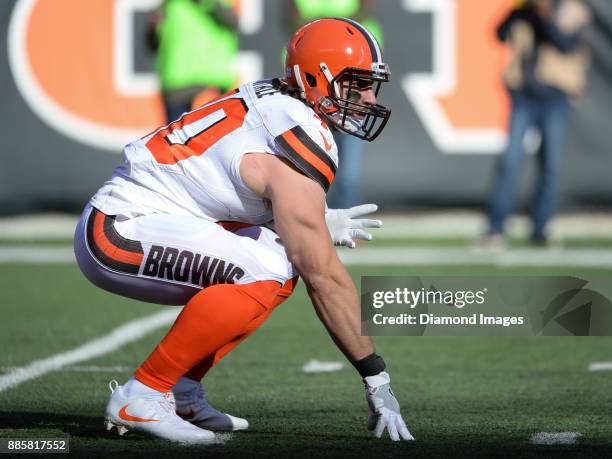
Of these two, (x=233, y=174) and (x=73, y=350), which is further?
(x=73, y=350)

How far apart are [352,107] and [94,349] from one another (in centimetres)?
213

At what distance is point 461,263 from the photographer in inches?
321

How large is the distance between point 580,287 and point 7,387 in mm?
2170

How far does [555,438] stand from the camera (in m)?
3.82

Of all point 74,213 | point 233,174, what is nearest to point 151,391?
point 233,174

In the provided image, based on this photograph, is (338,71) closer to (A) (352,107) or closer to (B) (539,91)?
(A) (352,107)

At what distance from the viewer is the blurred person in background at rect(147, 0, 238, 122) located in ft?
30.5

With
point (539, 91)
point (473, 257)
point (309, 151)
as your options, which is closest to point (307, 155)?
point (309, 151)

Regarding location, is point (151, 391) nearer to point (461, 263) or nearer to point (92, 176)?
point (461, 263)

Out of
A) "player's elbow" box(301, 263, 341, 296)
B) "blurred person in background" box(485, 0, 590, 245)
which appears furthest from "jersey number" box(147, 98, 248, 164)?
"blurred person in background" box(485, 0, 590, 245)

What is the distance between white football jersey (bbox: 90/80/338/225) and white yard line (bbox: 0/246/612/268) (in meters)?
4.23

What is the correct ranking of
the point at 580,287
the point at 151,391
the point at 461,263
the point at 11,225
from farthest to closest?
1. the point at 11,225
2. the point at 461,263
3. the point at 580,287
4. the point at 151,391

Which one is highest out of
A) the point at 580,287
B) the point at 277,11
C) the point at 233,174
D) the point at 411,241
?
the point at 277,11

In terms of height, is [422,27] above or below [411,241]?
above
